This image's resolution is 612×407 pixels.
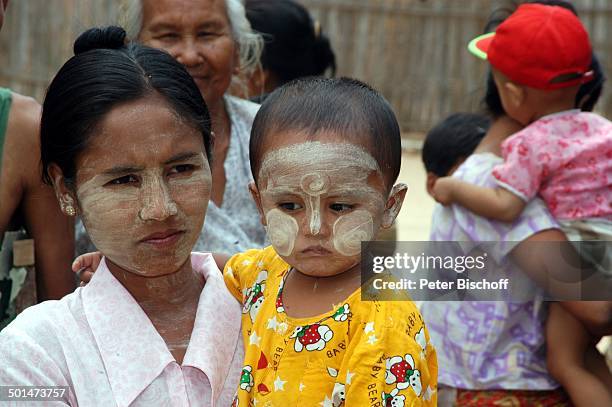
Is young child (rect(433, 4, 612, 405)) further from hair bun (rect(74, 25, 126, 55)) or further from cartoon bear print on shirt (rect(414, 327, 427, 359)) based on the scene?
hair bun (rect(74, 25, 126, 55))

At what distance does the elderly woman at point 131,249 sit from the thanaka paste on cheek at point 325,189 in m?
0.22

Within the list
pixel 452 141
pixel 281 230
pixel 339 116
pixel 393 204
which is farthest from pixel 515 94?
pixel 281 230

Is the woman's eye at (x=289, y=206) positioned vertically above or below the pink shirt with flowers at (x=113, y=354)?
above

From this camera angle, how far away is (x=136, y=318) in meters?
2.26

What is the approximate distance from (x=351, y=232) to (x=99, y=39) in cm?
82

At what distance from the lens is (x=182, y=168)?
90.0 inches

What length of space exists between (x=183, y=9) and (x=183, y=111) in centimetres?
127

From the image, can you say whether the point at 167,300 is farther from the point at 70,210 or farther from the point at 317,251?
the point at 317,251

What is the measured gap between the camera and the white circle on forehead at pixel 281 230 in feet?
7.13

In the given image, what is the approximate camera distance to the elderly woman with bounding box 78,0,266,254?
3455mm

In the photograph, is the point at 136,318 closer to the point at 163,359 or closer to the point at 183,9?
the point at 163,359

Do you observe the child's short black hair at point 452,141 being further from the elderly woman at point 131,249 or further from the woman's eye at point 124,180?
the woman's eye at point 124,180

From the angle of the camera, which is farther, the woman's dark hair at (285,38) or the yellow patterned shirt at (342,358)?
the woman's dark hair at (285,38)

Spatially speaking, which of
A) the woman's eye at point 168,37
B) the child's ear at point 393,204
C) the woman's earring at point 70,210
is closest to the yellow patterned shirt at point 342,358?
the child's ear at point 393,204
